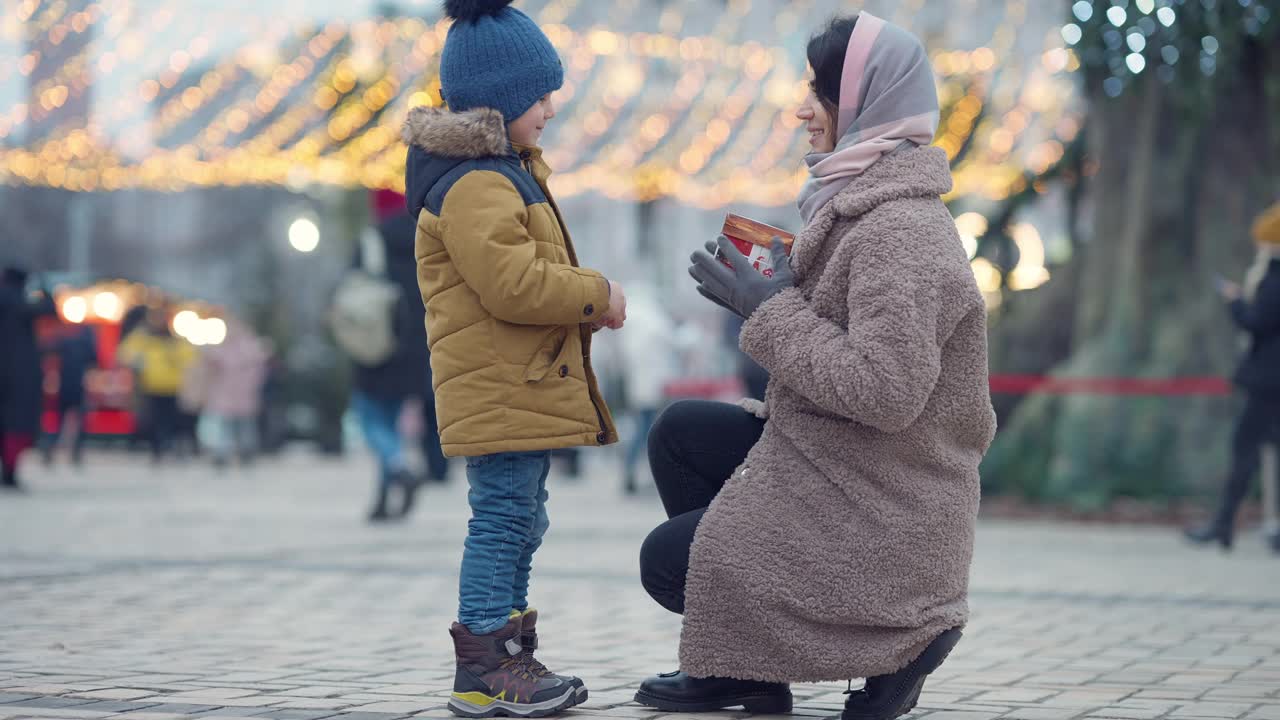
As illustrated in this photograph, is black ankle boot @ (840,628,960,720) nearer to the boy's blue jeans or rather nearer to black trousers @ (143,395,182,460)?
the boy's blue jeans

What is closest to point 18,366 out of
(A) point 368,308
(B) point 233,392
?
(A) point 368,308

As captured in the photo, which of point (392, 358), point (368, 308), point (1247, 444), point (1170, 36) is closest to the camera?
point (1247, 444)

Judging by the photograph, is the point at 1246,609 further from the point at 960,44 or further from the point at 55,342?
the point at 55,342

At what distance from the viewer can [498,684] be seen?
4.33 meters

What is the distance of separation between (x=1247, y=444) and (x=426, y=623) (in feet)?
18.8

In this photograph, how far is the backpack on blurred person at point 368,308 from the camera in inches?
440

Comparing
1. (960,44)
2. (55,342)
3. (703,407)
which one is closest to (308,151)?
(55,342)

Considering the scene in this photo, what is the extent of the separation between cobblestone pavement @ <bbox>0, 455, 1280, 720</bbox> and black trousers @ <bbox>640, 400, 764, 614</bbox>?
0.48 m

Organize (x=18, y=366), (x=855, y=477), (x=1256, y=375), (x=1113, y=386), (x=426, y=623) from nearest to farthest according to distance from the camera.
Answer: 1. (x=855, y=477)
2. (x=426, y=623)
3. (x=1256, y=375)
4. (x=1113, y=386)
5. (x=18, y=366)

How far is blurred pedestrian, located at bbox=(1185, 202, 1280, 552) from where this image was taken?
1012 centimetres

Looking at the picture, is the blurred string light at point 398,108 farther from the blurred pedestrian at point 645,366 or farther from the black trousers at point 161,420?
the blurred pedestrian at point 645,366

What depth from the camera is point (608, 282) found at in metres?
4.36

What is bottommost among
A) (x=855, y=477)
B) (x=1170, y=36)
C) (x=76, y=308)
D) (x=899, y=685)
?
(x=899, y=685)

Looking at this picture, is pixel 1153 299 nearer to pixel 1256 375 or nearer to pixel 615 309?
pixel 1256 375
